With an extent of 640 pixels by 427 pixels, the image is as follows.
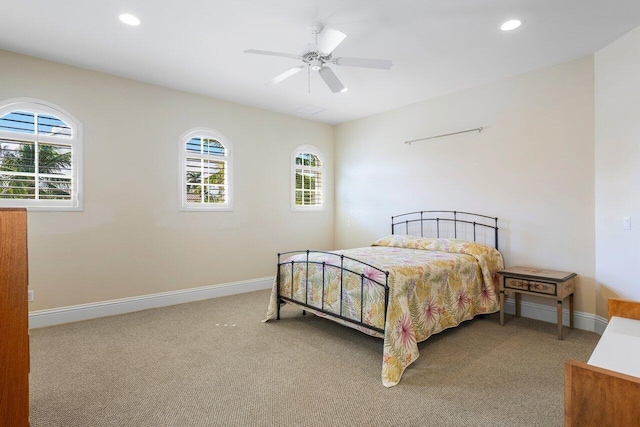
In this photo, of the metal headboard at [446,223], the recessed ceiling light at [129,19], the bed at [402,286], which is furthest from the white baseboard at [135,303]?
the recessed ceiling light at [129,19]

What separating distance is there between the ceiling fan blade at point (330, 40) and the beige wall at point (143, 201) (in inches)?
106

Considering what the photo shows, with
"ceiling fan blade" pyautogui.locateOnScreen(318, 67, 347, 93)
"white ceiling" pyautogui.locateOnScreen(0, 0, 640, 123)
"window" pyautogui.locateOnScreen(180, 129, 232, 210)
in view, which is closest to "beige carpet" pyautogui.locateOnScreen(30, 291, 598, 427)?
"window" pyautogui.locateOnScreen(180, 129, 232, 210)

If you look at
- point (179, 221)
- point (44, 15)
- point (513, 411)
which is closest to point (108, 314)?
point (179, 221)

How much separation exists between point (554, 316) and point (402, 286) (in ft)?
7.25

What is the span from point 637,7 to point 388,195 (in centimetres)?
344

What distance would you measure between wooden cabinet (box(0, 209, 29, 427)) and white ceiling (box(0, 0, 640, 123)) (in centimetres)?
215

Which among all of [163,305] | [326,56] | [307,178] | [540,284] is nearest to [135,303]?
[163,305]

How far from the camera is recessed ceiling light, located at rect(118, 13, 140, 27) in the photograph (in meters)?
2.82

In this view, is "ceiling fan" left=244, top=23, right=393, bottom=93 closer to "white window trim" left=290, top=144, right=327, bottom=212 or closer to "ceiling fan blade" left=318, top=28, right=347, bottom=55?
"ceiling fan blade" left=318, top=28, right=347, bottom=55

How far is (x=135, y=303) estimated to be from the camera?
4234 mm

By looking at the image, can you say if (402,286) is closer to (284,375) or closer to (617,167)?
(284,375)

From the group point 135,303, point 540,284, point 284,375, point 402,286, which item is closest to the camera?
point 284,375

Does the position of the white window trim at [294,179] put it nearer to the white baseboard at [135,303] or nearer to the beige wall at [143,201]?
the beige wall at [143,201]

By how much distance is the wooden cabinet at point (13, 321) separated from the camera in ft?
4.28
